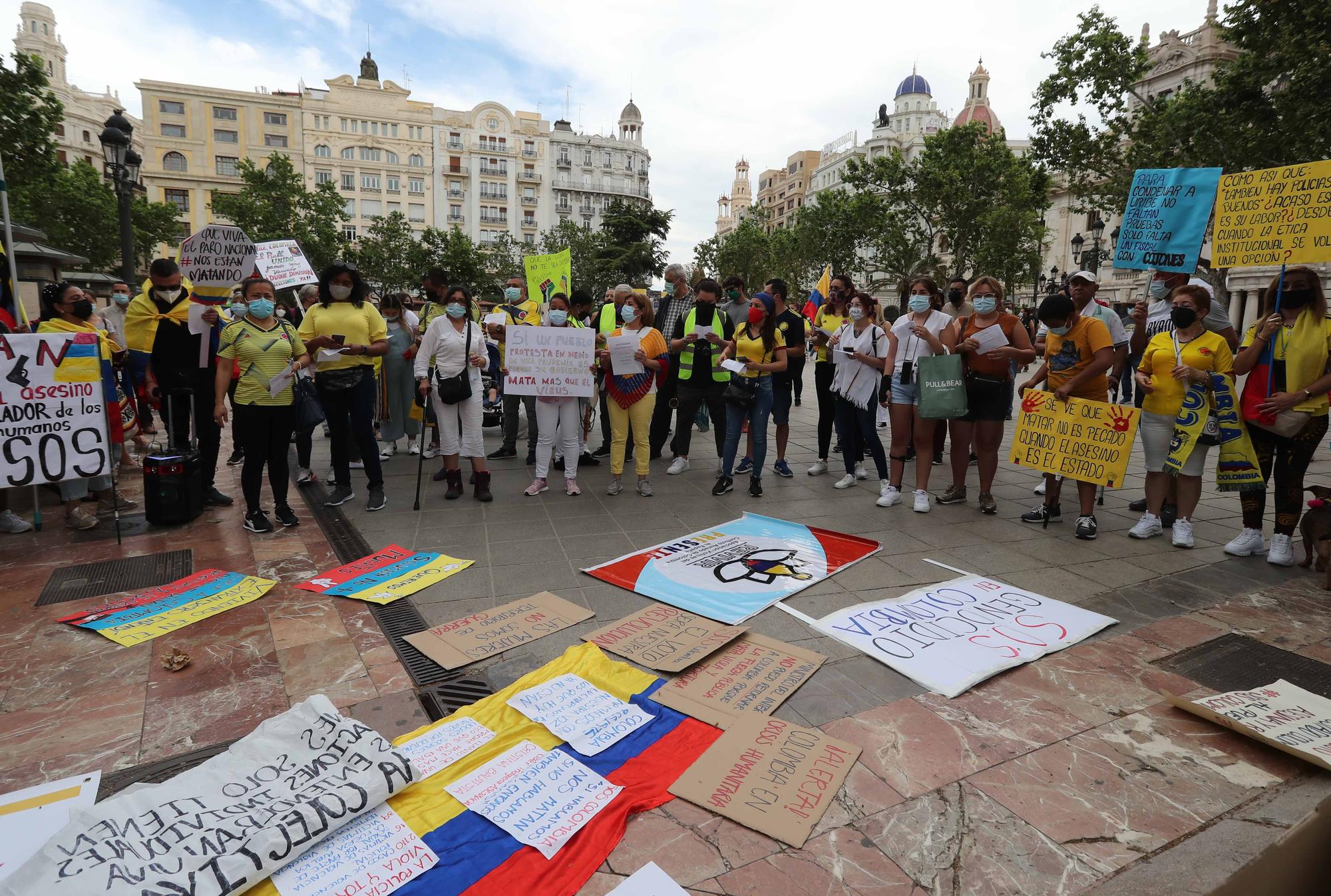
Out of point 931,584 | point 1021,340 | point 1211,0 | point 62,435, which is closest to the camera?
point 931,584

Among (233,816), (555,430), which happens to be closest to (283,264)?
(555,430)

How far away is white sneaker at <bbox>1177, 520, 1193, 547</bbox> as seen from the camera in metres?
5.34

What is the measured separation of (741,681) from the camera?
3238mm

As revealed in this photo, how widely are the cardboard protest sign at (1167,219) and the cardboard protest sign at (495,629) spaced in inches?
205

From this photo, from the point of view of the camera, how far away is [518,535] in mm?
5500

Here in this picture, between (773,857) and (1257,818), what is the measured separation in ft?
5.53

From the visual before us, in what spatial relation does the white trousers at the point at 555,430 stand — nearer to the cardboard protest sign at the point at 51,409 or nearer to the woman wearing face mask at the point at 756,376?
the woman wearing face mask at the point at 756,376

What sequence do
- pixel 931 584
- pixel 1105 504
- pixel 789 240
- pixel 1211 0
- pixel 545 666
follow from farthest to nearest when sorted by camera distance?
pixel 789 240, pixel 1211 0, pixel 1105 504, pixel 931 584, pixel 545 666

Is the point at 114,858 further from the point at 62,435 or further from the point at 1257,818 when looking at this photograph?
the point at 62,435

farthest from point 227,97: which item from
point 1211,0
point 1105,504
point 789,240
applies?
point 1105,504

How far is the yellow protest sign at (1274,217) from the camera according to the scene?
4871 mm

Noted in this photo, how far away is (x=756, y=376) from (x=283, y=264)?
17.6 ft

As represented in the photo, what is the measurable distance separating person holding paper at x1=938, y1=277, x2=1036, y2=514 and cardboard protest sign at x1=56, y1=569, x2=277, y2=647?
18.3 ft

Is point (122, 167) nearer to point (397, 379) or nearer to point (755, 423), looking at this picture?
point (397, 379)
